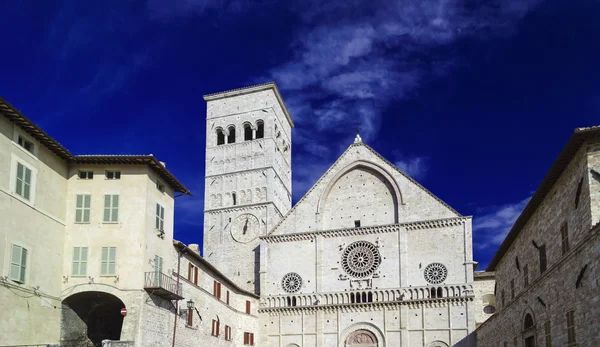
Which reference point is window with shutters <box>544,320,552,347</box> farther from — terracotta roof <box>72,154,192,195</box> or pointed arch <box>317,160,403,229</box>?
pointed arch <box>317,160,403,229</box>

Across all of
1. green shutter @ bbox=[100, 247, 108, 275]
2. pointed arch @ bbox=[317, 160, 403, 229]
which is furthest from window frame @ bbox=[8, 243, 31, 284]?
pointed arch @ bbox=[317, 160, 403, 229]

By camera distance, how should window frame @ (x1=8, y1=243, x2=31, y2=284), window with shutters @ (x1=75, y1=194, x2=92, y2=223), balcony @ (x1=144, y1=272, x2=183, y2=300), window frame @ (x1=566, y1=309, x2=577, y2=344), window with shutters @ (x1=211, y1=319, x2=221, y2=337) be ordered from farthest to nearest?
1. window with shutters @ (x1=211, y1=319, x2=221, y2=337)
2. window with shutters @ (x1=75, y1=194, x2=92, y2=223)
3. balcony @ (x1=144, y1=272, x2=183, y2=300)
4. window frame @ (x1=8, y1=243, x2=31, y2=284)
5. window frame @ (x1=566, y1=309, x2=577, y2=344)

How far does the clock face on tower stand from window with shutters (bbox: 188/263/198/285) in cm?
1782

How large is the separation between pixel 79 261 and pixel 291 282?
2254 centimetres

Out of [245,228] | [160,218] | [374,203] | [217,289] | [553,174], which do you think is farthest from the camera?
[245,228]

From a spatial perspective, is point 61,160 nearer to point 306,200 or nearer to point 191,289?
point 191,289

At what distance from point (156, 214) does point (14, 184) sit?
279 inches

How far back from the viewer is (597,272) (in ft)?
50.9

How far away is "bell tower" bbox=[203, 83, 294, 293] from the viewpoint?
51.3 meters

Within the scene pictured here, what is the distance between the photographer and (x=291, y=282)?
4631 centimetres

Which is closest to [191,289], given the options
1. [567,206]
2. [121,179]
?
[121,179]

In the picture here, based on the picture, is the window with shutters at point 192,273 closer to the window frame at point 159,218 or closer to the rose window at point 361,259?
the window frame at point 159,218

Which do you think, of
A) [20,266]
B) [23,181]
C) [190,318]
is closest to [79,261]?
[20,266]

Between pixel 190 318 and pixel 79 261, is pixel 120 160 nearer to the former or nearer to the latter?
pixel 79 261
